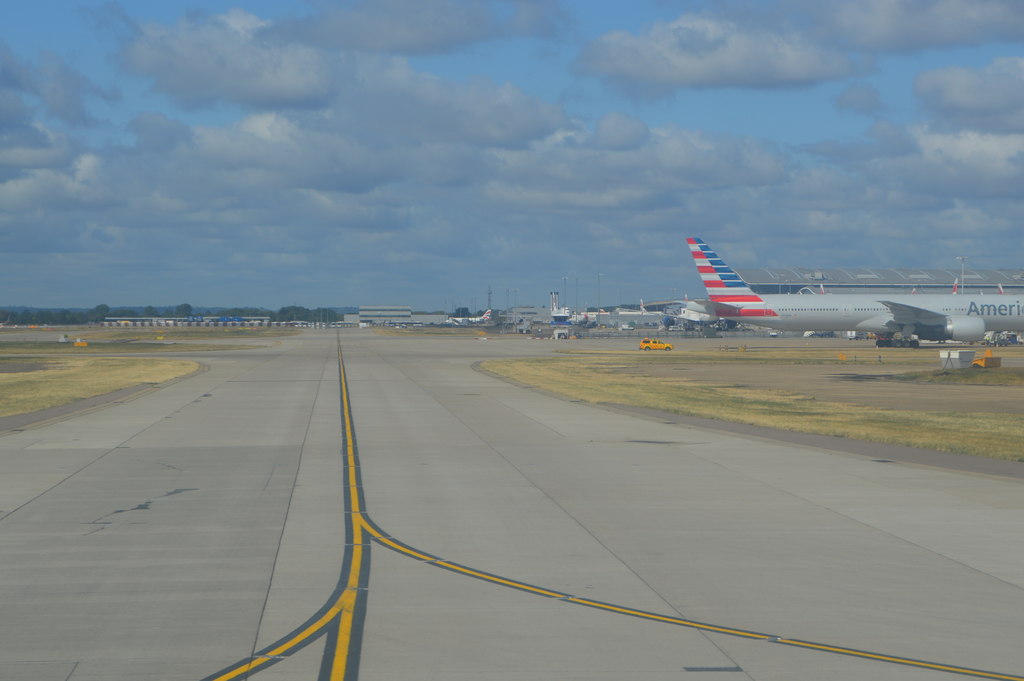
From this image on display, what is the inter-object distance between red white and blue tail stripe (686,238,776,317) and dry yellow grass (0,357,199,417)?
4726cm

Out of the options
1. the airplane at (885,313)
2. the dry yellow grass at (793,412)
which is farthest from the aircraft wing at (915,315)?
the dry yellow grass at (793,412)

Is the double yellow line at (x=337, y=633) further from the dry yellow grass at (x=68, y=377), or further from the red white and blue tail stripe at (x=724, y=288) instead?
the red white and blue tail stripe at (x=724, y=288)

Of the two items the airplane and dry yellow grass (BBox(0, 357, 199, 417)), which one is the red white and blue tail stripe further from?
dry yellow grass (BBox(0, 357, 199, 417))

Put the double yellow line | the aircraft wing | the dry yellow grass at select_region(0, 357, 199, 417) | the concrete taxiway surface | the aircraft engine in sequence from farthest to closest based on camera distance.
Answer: the aircraft wing
the aircraft engine
the dry yellow grass at select_region(0, 357, 199, 417)
the concrete taxiway surface
the double yellow line

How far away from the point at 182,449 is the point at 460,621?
1550cm

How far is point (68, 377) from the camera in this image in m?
54.0

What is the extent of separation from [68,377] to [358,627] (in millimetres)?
49628

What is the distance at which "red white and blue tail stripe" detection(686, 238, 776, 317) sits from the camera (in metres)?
91.4

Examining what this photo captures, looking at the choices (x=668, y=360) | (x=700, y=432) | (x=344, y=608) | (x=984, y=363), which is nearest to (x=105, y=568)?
(x=344, y=608)

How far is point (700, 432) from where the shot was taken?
2817cm

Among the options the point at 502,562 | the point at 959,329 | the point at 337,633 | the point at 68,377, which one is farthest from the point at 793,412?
the point at 959,329

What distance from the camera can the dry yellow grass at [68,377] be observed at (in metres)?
38.7

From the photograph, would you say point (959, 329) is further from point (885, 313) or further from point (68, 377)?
point (68, 377)

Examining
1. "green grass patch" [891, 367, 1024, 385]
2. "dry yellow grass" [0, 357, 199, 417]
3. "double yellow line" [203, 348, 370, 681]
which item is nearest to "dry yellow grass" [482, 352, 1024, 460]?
"green grass patch" [891, 367, 1024, 385]
